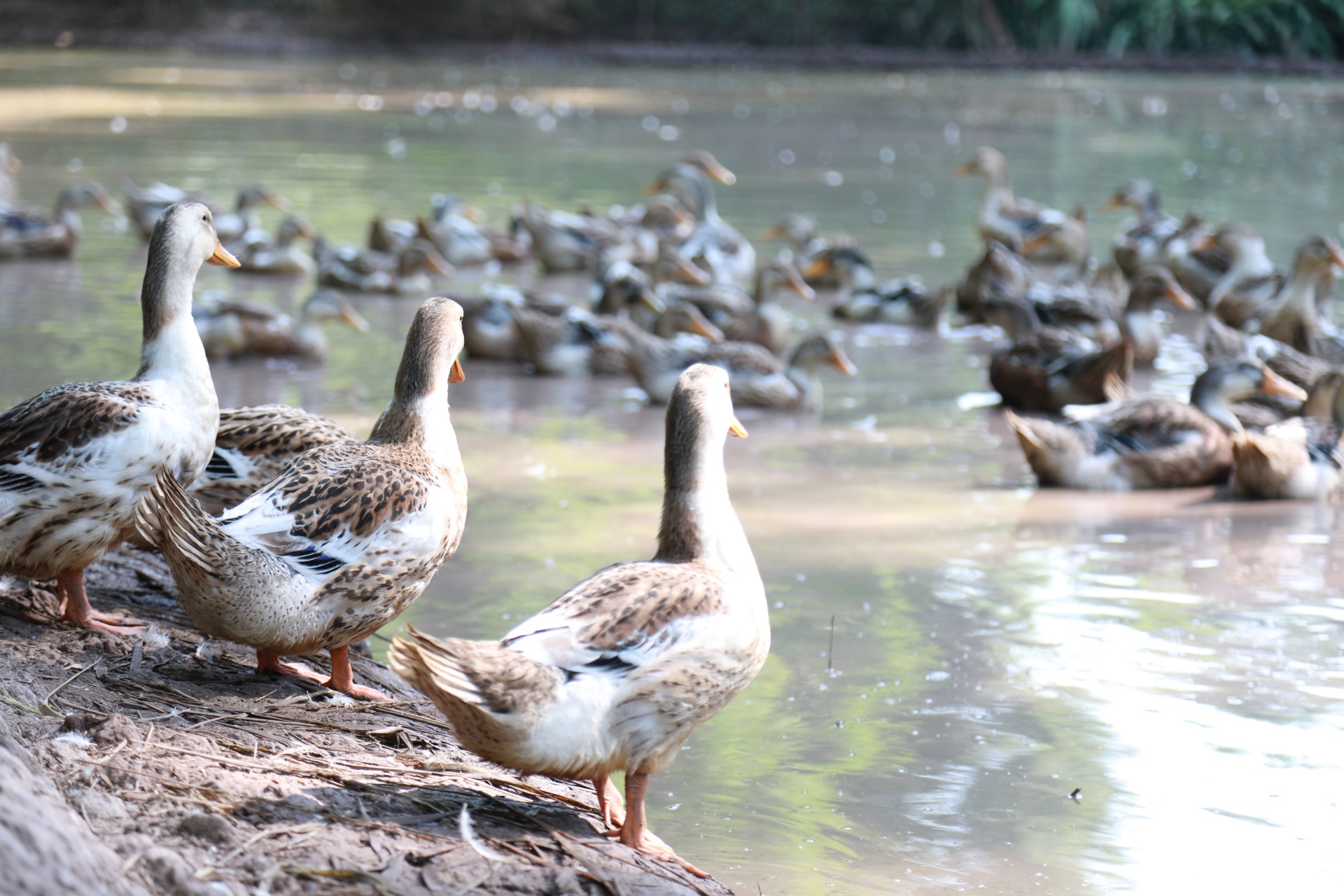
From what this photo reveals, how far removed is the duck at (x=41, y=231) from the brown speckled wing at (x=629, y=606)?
11.6 meters

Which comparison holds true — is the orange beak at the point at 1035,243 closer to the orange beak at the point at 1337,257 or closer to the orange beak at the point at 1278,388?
the orange beak at the point at 1337,257

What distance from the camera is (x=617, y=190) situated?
782 inches

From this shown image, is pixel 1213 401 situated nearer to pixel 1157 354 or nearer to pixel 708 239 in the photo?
pixel 1157 354

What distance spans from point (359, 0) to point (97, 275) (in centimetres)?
3647

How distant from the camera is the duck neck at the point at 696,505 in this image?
4258 millimetres

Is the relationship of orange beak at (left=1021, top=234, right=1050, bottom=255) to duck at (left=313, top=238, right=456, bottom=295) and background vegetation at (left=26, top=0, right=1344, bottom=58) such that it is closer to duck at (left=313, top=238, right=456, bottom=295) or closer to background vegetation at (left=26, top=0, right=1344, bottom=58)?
duck at (left=313, top=238, right=456, bottom=295)

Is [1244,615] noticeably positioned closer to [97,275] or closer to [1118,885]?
[1118,885]

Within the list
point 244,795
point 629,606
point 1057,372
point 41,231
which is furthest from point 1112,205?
point 244,795

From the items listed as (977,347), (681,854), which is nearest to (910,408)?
(977,347)

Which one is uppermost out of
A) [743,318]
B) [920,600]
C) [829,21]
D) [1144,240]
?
[829,21]

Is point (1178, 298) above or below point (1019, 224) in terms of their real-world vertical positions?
below

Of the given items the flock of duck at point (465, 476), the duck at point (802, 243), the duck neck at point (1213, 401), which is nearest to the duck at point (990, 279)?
the duck at point (802, 243)

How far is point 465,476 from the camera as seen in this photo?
17.9ft

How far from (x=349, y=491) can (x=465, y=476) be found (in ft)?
3.15
